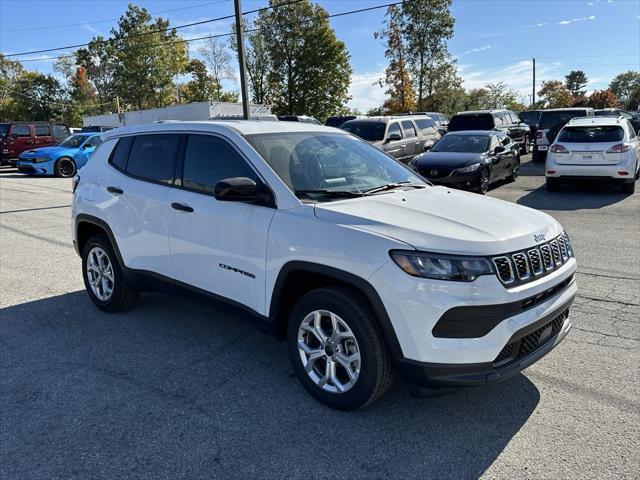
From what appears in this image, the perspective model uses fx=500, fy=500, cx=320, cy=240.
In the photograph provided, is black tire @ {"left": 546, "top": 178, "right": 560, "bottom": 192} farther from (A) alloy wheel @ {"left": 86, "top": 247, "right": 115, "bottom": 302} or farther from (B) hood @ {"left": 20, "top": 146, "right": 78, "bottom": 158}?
(B) hood @ {"left": 20, "top": 146, "right": 78, "bottom": 158}

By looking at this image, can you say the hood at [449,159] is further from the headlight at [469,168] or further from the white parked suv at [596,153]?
the white parked suv at [596,153]

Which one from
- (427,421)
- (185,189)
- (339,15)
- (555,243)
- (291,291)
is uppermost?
(339,15)

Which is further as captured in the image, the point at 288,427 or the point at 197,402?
the point at 197,402

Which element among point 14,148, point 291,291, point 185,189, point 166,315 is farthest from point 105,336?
point 14,148

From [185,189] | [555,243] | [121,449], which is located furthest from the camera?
[185,189]

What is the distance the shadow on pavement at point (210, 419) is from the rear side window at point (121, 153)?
1.63m

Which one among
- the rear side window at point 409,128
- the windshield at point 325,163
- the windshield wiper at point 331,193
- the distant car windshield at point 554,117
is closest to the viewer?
the windshield wiper at point 331,193

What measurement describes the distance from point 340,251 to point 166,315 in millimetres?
2643

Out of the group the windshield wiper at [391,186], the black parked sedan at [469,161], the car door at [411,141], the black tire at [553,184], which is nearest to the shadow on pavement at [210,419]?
the windshield wiper at [391,186]

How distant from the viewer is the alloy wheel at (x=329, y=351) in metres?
3.06

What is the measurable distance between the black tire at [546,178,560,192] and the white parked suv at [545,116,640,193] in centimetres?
23

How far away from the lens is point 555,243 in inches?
127

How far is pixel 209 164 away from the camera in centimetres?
392

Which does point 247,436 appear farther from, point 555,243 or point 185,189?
point 555,243
